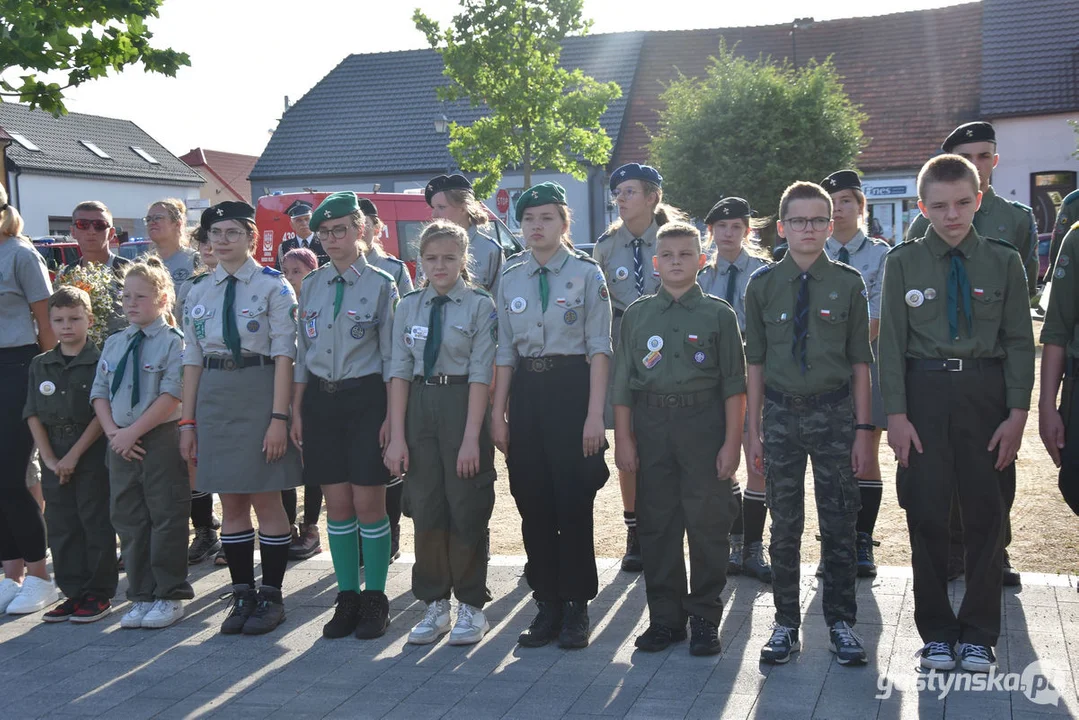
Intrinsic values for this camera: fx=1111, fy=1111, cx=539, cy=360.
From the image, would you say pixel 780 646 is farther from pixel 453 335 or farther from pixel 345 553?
pixel 345 553

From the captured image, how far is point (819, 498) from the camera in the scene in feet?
16.3

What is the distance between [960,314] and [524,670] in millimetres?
2404

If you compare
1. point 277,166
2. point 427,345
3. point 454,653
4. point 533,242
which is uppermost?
point 277,166

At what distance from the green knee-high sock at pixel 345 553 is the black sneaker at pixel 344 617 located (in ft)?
0.12

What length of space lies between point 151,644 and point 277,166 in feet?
114

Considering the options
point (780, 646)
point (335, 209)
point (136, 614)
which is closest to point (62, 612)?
point (136, 614)

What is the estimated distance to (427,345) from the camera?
17.3 feet

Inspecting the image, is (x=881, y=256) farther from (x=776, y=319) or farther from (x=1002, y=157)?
(x=1002, y=157)

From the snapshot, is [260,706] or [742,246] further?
[742,246]

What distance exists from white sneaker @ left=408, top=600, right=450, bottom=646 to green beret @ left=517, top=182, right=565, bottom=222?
194cm

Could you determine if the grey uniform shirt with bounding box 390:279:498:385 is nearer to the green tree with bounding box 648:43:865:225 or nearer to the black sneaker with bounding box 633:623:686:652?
the black sneaker with bounding box 633:623:686:652

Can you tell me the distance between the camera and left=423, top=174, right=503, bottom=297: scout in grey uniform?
6660 millimetres

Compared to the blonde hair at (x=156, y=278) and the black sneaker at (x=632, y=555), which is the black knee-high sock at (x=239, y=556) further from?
the black sneaker at (x=632, y=555)

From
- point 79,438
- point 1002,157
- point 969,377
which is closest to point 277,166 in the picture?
point 1002,157
